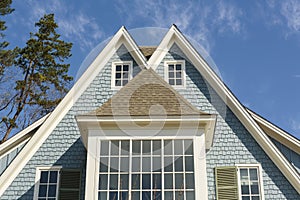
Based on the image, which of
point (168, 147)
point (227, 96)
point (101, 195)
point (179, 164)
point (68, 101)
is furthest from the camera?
point (68, 101)

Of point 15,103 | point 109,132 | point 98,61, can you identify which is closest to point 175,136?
point 109,132

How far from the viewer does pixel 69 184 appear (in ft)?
38.4

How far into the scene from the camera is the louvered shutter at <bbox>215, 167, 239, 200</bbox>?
11.5m

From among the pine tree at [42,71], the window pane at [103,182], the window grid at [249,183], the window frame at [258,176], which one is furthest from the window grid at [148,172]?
the pine tree at [42,71]

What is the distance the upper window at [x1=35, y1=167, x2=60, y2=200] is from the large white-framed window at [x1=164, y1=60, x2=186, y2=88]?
14.2 ft

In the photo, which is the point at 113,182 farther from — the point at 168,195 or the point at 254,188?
the point at 254,188

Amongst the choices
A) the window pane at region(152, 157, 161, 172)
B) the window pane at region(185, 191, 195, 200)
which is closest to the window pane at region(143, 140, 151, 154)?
the window pane at region(152, 157, 161, 172)

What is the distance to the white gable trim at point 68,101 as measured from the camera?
11797 millimetres

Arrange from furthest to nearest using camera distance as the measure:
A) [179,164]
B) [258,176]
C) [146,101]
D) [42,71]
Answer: [42,71], [258,176], [146,101], [179,164]

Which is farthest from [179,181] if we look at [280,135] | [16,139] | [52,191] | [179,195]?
[16,139]

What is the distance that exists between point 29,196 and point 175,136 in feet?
14.1

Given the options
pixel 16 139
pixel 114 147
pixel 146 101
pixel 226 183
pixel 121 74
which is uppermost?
pixel 121 74

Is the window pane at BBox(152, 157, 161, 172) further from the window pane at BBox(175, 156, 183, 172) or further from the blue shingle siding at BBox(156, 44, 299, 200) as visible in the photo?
the blue shingle siding at BBox(156, 44, 299, 200)

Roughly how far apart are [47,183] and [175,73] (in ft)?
16.6
